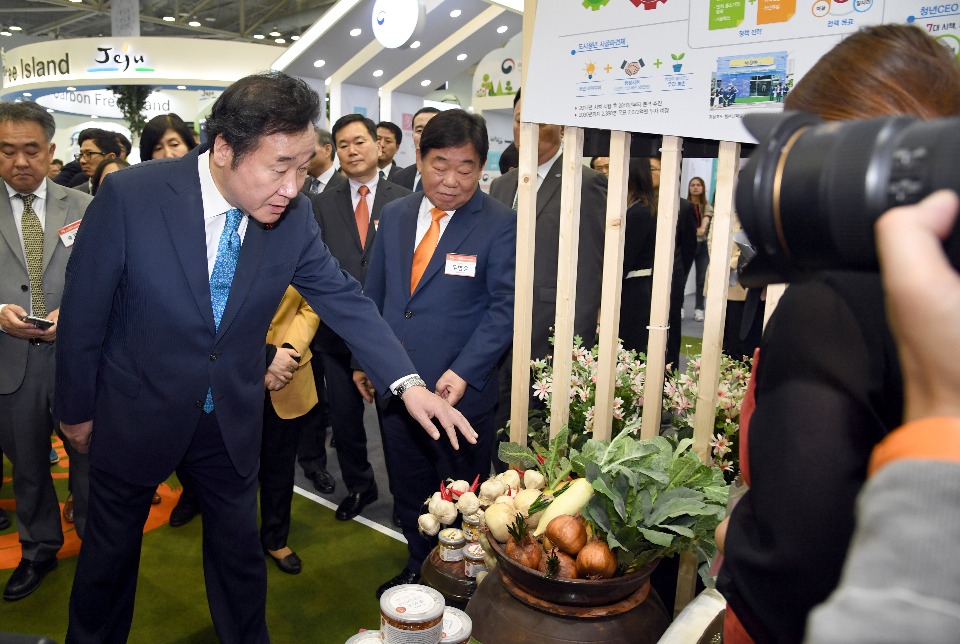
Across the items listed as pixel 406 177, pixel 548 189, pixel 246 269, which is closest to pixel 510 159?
pixel 406 177

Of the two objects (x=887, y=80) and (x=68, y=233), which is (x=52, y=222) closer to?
(x=68, y=233)

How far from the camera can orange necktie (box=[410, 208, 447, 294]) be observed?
271 cm

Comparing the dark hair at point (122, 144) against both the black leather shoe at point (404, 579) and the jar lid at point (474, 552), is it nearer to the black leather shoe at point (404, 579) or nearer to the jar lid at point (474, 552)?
the black leather shoe at point (404, 579)

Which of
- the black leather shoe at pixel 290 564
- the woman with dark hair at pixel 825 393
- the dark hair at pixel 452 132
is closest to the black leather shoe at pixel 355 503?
the black leather shoe at pixel 290 564

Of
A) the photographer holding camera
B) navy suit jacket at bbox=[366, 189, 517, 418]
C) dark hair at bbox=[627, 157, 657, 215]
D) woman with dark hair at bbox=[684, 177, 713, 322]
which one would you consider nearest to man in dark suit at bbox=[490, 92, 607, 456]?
navy suit jacket at bbox=[366, 189, 517, 418]

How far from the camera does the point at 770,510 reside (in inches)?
29.9

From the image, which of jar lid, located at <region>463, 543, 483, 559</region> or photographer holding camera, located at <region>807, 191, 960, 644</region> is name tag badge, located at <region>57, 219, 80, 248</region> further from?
photographer holding camera, located at <region>807, 191, 960, 644</region>

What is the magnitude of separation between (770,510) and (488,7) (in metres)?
9.73

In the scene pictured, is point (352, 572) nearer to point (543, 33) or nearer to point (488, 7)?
point (543, 33)

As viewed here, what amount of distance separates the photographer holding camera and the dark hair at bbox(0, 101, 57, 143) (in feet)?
9.92

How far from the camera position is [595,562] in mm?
1545

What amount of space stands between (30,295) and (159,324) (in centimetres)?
126

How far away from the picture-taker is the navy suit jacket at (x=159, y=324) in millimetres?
1866

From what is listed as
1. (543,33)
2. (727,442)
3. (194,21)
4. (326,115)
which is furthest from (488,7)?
(194,21)
